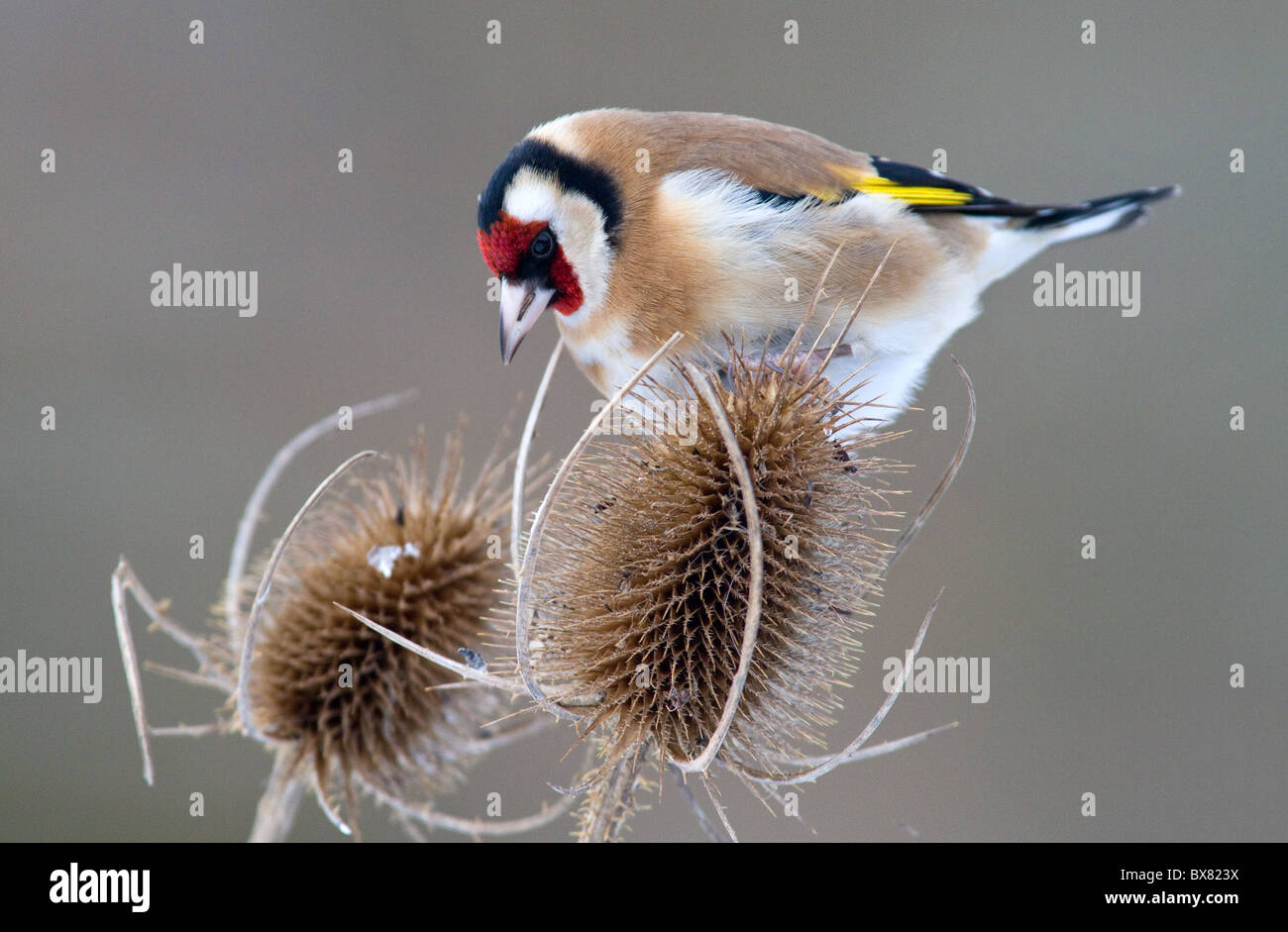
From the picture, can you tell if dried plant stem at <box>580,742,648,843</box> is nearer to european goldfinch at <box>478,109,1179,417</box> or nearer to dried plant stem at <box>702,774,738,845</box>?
dried plant stem at <box>702,774,738,845</box>

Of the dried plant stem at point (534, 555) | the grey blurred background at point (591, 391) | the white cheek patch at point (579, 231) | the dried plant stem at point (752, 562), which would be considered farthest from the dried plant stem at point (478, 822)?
the grey blurred background at point (591, 391)

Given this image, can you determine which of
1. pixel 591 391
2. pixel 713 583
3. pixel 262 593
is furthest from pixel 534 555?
pixel 591 391

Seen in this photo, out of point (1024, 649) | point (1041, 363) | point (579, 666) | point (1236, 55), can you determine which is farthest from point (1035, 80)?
point (579, 666)

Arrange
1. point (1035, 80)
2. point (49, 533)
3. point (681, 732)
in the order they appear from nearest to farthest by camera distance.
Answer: point (681, 732), point (49, 533), point (1035, 80)

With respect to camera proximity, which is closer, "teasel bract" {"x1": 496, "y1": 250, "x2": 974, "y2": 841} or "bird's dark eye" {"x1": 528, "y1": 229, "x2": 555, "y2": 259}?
"teasel bract" {"x1": 496, "y1": 250, "x2": 974, "y2": 841}

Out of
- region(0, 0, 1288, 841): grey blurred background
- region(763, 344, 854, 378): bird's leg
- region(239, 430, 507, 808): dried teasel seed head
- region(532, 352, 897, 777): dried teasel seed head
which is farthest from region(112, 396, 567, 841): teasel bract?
region(0, 0, 1288, 841): grey blurred background
